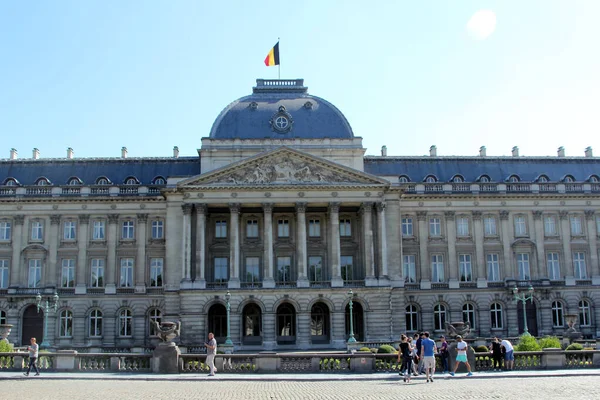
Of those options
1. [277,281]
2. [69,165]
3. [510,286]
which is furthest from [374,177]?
[69,165]

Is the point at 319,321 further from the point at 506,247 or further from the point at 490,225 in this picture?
the point at 506,247

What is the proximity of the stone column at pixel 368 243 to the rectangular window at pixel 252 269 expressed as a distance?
10.5m

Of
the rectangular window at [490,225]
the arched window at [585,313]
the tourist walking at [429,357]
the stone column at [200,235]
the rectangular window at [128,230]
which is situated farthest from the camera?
the rectangular window at [490,225]

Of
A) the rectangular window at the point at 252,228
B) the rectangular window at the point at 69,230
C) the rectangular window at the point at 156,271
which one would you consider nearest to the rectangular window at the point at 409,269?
the rectangular window at the point at 252,228

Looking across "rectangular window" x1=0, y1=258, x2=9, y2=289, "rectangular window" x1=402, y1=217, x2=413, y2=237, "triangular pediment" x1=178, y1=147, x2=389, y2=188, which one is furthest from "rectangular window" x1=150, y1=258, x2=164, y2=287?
"rectangular window" x1=402, y1=217, x2=413, y2=237

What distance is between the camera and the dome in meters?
68.8

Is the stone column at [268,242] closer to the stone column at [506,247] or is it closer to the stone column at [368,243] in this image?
the stone column at [368,243]

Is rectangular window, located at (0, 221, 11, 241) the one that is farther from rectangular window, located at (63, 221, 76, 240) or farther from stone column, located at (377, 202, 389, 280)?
stone column, located at (377, 202, 389, 280)

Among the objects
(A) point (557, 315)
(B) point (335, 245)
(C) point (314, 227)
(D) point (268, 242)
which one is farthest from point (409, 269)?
(D) point (268, 242)

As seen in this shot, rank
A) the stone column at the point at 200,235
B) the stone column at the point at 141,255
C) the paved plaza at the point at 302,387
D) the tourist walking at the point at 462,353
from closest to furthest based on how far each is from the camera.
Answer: the paved plaza at the point at 302,387
the tourist walking at the point at 462,353
the stone column at the point at 200,235
the stone column at the point at 141,255

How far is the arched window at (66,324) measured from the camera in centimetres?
6762

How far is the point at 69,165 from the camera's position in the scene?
7400 cm

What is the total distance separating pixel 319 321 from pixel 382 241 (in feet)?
31.5

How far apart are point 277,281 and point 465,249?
19.4m
